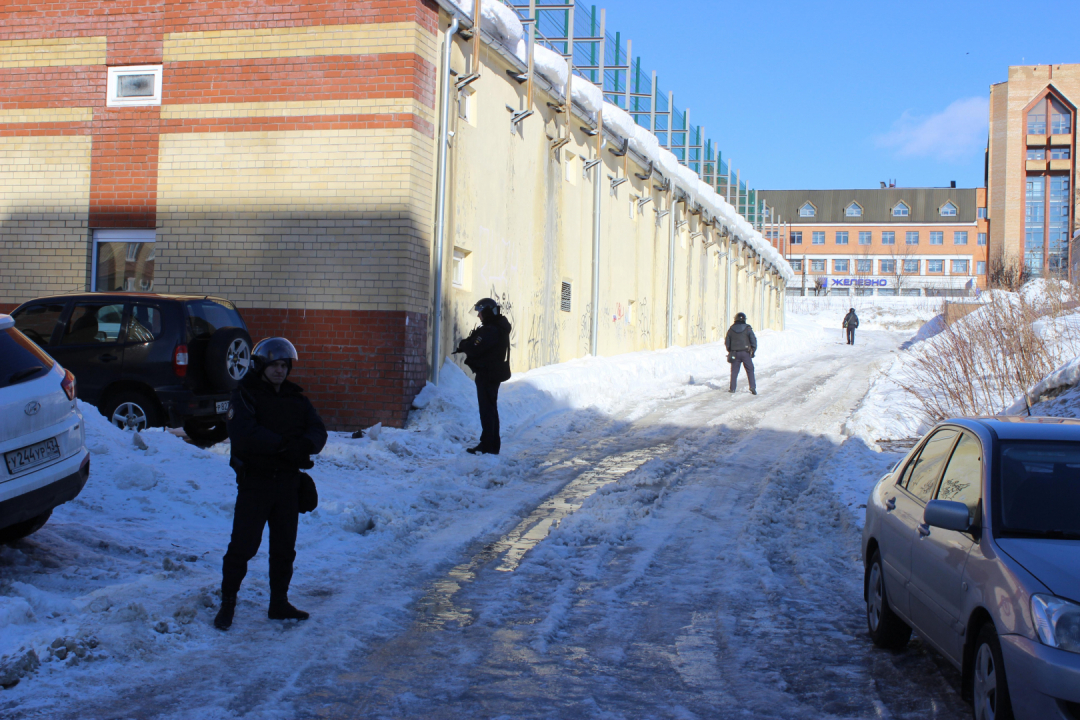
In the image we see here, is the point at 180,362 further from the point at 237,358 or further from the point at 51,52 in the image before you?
the point at 51,52

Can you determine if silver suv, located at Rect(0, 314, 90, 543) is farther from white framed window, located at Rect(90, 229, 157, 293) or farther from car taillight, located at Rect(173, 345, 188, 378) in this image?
white framed window, located at Rect(90, 229, 157, 293)

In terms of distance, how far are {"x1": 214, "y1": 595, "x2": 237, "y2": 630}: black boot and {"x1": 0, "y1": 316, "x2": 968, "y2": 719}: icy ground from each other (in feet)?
0.24

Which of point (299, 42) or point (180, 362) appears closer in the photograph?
point (180, 362)

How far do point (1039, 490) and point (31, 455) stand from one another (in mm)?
5383

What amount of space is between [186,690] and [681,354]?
71.7 feet

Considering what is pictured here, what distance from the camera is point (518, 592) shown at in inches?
233

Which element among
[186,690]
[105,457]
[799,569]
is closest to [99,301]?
[105,457]

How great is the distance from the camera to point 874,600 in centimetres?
519

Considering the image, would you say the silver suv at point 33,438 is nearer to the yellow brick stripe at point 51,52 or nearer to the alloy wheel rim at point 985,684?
the alloy wheel rim at point 985,684

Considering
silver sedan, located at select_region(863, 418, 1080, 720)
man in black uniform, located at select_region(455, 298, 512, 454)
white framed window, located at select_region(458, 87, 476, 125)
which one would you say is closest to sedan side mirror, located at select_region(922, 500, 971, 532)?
silver sedan, located at select_region(863, 418, 1080, 720)

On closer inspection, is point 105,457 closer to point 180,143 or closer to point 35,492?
point 35,492

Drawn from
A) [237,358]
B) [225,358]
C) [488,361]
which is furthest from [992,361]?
[225,358]

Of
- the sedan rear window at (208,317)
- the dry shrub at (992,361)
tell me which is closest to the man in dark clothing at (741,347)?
the dry shrub at (992,361)

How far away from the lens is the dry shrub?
1219cm
